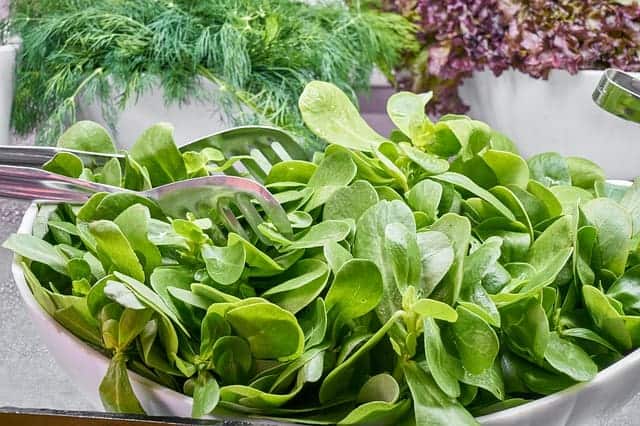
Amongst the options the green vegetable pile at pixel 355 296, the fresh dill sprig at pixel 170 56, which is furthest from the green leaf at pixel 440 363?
the fresh dill sprig at pixel 170 56

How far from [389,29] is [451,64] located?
0.06m

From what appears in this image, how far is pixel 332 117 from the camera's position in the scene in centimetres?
29

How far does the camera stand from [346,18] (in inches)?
23.4

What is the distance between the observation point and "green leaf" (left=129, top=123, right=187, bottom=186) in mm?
272

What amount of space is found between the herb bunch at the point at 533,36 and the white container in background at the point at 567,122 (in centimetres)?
1

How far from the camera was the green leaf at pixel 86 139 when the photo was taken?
0.30 m

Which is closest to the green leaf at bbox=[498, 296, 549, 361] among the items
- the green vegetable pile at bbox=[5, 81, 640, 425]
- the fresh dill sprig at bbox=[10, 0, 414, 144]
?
the green vegetable pile at bbox=[5, 81, 640, 425]

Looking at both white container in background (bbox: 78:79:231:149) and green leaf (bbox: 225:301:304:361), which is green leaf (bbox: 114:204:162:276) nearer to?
green leaf (bbox: 225:301:304:361)

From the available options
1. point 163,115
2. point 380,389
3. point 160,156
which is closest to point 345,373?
point 380,389

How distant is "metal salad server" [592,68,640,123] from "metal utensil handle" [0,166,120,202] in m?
0.20

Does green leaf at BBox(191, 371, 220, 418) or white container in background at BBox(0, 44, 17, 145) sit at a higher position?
green leaf at BBox(191, 371, 220, 418)

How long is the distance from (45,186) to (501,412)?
16cm

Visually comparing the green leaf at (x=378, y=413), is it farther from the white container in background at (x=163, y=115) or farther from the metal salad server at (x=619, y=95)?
the white container in background at (x=163, y=115)

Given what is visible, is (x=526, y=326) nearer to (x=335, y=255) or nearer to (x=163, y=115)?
(x=335, y=255)
